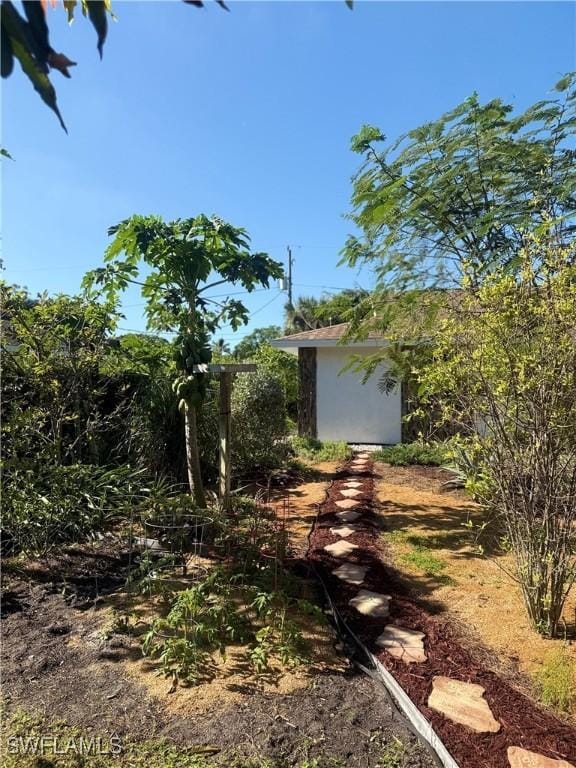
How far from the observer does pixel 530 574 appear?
3.17m

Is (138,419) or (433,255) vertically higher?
(433,255)

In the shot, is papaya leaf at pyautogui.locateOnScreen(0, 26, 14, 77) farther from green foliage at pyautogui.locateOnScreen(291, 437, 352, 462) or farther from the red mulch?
green foliage at pyautogui.locateOnScreen(291, 437, 352, 462)

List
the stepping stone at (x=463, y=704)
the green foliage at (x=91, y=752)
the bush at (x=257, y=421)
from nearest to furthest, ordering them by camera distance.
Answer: the green foliage at (x=91, y=752)
the stepping stone at (x=463, y=704)
the bush at (x=257, y=421)

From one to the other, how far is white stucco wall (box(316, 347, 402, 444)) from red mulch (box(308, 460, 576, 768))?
7482 millimetres

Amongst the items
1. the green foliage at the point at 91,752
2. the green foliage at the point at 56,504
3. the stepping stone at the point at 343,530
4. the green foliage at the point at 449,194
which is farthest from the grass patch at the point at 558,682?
the green foliage at the point at 56,504

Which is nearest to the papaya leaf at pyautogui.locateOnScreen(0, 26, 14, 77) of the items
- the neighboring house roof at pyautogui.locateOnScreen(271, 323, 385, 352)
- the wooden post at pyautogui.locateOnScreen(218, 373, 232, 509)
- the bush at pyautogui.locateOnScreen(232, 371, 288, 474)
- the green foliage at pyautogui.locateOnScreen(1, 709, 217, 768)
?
the green foliage at pyautogui.locateOnScreen(1, 709, 217, 768)

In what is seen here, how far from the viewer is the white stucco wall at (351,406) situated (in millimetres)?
11594

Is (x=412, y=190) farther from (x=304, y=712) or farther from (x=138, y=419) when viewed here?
(x=304, y=712)

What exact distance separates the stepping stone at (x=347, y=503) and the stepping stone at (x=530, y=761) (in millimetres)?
4119

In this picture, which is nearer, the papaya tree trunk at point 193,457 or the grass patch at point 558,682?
the grass patch at point 558,682

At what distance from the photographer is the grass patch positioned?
2.44 metres

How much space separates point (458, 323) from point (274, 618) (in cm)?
237

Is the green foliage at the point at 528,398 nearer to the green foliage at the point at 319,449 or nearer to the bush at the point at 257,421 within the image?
the bush at the point at 257,421

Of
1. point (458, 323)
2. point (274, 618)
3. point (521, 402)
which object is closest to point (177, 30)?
point (458, 323)
